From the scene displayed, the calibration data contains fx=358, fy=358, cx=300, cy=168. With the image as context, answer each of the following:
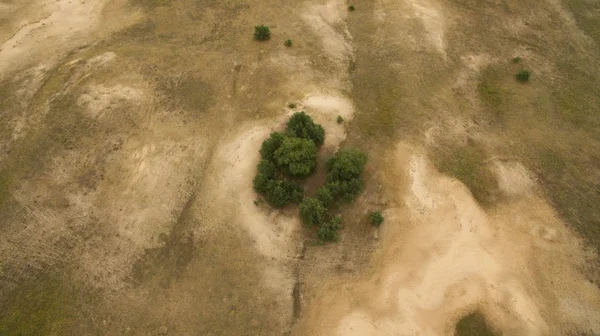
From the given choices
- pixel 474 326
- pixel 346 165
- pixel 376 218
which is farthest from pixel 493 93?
pixel 474 326

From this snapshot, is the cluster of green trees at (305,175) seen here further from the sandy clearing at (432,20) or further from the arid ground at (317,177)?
the sandy clearing at (432,20)

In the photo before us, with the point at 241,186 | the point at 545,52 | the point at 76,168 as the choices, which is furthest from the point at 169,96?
the point at 545,52

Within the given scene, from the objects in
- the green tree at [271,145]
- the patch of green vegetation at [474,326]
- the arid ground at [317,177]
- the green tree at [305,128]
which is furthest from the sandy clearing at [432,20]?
the patch of green vegetation at [474,326]

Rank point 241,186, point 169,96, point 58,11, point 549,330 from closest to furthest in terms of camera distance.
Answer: point 549,330, point 241,186, point 169,96, point 58,11

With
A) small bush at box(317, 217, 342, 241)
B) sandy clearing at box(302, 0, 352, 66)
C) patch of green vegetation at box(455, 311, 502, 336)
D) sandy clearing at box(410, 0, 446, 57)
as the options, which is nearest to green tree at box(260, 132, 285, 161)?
small bush at box(317, 217, 342, 241)

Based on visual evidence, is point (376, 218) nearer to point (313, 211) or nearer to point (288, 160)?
point (313, 211)

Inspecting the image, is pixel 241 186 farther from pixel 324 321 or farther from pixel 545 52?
pixel 545 52

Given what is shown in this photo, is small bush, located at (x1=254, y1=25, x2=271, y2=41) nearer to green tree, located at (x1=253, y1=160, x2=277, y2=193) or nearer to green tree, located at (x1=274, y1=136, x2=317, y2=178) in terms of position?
green tree, located at (x1=274, y1=136, x2=317, y2=178)
